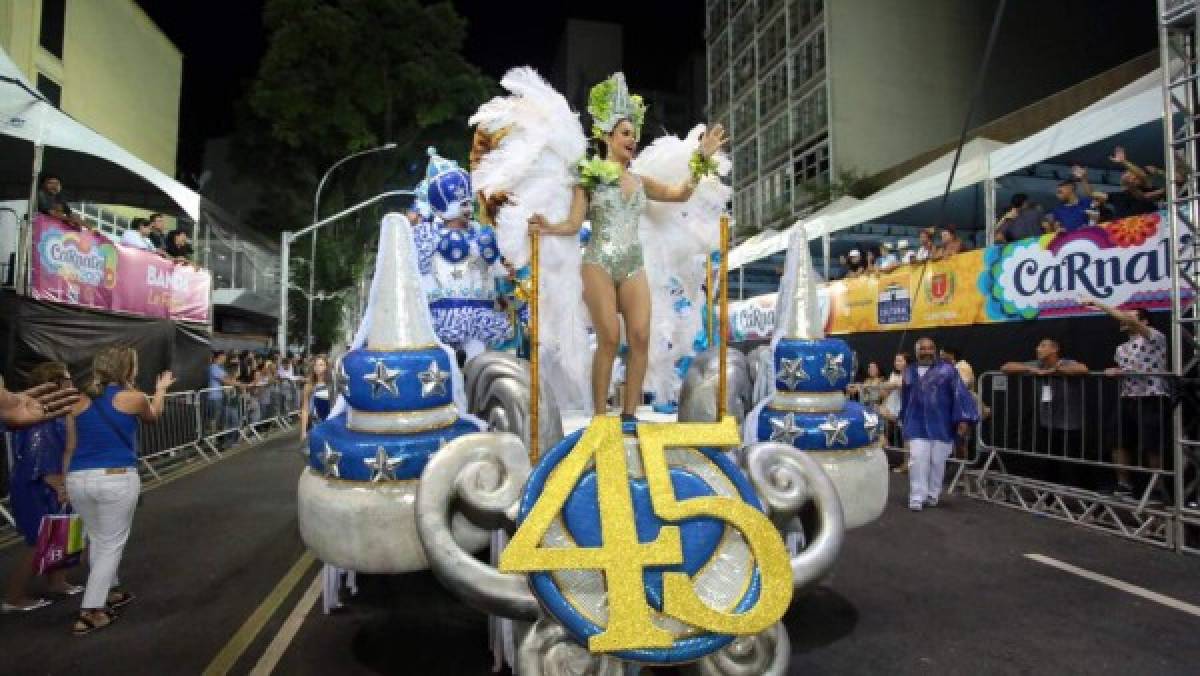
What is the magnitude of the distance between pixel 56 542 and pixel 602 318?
3.71m

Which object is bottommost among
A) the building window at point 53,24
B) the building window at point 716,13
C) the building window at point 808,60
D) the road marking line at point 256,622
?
the road marking line at point 256,622

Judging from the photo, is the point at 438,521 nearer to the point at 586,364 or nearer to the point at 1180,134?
the point at 586,364

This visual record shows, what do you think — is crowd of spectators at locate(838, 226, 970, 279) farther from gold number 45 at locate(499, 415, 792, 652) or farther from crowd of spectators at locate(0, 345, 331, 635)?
crowd of spectators at locate(0, 345, 331, 635)

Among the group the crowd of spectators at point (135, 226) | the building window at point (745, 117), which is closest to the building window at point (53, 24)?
the crowd of spectators at point (135, 226)

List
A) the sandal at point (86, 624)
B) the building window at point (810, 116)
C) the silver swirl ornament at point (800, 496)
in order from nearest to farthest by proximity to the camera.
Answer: the silver swirl ornament at point (800, 496), the sandal at point (86, 624), the building window at point (810, 116)

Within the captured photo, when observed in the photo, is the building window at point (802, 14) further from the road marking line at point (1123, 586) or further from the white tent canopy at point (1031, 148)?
the road marking line at point (1123, 586)

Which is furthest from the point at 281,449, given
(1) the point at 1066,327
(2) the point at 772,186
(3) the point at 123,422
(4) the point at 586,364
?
(2) the point at 772,186

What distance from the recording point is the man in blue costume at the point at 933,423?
6.79 m

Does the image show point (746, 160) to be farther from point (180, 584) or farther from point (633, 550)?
point (633, 550)

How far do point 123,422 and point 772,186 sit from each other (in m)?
33.5

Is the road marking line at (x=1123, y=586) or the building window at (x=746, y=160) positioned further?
the building window at (x=746, y=160)

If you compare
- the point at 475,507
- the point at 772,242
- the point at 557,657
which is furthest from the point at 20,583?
the point at 772,242

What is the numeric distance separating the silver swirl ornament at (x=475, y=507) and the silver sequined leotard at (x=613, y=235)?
2.87 ft

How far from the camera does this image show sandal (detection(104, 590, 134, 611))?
3.98 metres
